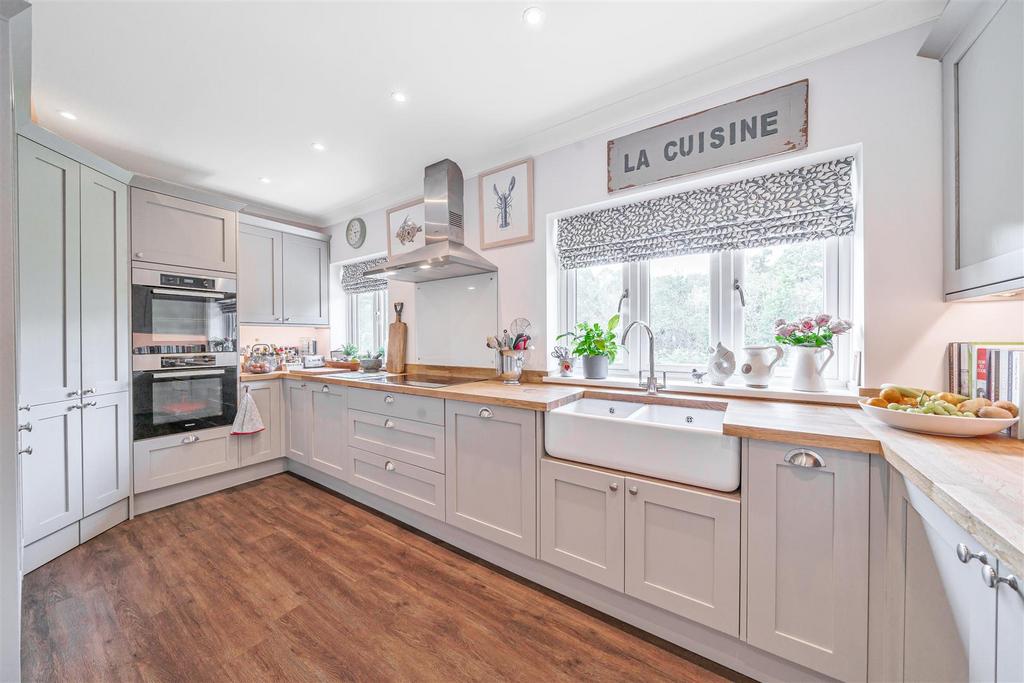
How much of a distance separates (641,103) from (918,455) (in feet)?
6.24

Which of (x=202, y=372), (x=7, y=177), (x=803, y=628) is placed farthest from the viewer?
(x=202, y=372)

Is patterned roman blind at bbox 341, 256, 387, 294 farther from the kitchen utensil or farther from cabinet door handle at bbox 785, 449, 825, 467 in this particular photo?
the kitchen utensil

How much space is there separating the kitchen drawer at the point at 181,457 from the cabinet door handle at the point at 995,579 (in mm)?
3812

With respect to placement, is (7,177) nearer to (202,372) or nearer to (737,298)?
(202,372)

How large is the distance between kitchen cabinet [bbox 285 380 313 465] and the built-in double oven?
384mm

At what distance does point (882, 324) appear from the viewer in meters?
1.51

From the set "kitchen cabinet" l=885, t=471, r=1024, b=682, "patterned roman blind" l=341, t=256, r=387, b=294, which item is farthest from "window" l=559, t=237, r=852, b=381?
"patterned roman blind" l=341, t=256, r=387, b=294

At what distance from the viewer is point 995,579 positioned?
0.65 m

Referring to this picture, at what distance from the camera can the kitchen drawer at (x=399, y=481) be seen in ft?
7.02

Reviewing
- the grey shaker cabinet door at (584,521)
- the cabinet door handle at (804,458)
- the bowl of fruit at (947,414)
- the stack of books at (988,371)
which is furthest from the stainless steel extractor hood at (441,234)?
the stack of books at (988,371)

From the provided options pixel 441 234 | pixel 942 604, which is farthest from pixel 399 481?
pixel 942 604

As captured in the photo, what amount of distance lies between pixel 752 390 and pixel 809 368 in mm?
246

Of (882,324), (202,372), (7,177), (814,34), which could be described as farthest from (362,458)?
(814,34)

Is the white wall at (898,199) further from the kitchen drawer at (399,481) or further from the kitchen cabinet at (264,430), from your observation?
the kitchen cabinet at (264,430)
